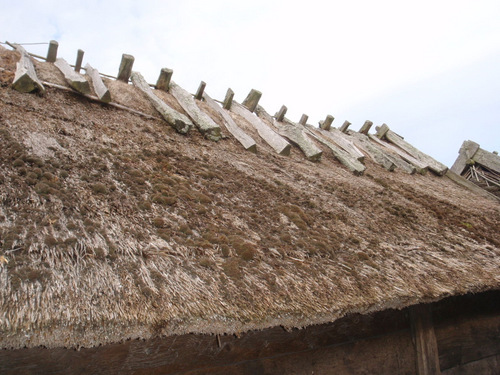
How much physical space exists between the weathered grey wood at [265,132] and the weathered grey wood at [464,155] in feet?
13.9

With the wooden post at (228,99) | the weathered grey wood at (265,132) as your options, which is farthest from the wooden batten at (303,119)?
the wooden post at (228,99)

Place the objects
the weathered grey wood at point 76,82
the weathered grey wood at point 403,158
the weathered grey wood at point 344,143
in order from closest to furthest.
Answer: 1. the weathered grey wood at point 76,82
2. the weathered grey wood at point 344,143
3. the weathered grey wood at point 403,158

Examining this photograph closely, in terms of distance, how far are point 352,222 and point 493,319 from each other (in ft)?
7.40

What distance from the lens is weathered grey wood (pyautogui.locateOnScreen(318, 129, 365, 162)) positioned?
468cm

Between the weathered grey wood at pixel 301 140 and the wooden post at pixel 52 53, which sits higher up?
the weathered grey wood at pixel 301 140

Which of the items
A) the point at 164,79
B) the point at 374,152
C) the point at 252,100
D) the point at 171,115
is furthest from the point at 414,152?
the point at 171,115

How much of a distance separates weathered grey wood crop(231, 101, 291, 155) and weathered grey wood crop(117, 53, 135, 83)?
142cm

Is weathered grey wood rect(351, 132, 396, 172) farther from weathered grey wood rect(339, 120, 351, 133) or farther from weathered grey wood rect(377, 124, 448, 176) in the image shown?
weathered grey wood rect(377, 124, 448, 176)

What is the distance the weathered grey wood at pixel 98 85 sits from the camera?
9.93 ft

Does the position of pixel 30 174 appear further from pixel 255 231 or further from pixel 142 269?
pixel 255 231

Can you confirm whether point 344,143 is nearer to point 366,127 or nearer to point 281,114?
point 281,114

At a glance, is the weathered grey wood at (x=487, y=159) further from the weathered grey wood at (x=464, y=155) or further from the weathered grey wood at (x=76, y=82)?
the weathered grey wood at (x=76, y=82)

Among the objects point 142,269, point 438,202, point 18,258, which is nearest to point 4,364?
point 18,258

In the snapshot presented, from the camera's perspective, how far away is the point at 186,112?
3.83 meters
